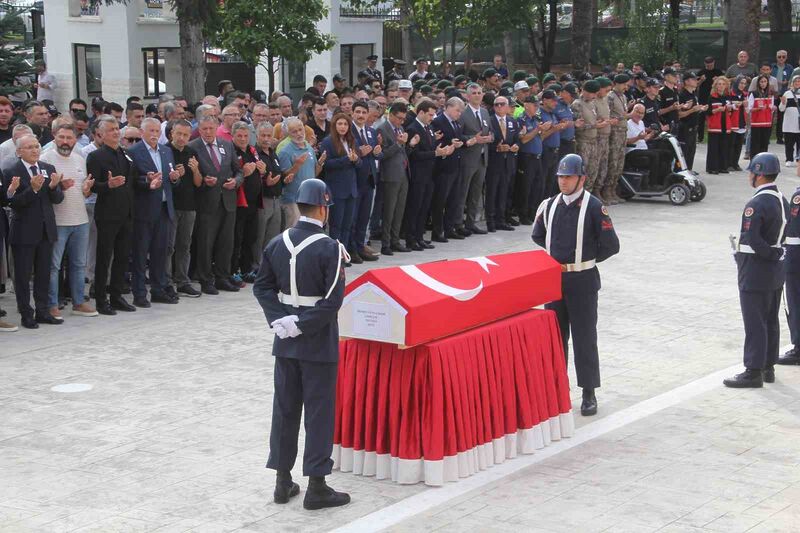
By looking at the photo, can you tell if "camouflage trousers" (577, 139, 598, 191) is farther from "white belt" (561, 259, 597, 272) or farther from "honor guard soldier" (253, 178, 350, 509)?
"honor guard soldier" (253, 178, 350, 509)

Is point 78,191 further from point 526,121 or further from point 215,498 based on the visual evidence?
point 526,121

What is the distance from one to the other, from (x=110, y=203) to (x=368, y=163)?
403 cm

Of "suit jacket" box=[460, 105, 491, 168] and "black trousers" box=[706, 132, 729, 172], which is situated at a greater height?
"suit jacket" box=[460, 105, 491, 168]

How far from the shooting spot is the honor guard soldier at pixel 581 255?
9.77m

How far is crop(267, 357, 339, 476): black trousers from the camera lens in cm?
767

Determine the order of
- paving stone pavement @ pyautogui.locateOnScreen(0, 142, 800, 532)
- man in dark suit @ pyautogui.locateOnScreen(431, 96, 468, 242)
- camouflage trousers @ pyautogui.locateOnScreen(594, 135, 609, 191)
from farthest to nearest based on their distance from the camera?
camouflage trousers @ pyautogui.locateOnScreen(594, 135, 609, 191), man in dark suit @ pyautogui.locateOnScreen(431, 96, 468, 242), paving stone pavement @ pyautogui.locateOnScreen(0, 142, 800, 532)

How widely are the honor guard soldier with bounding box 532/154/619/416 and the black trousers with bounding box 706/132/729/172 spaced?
16.2 meters

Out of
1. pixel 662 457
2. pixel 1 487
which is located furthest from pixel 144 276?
pixel 662 457

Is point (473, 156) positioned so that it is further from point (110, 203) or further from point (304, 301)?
point (304, 301)

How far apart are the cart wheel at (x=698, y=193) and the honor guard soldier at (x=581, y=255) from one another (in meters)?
12.1

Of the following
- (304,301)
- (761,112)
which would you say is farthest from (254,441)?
(761,112)

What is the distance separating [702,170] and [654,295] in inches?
487

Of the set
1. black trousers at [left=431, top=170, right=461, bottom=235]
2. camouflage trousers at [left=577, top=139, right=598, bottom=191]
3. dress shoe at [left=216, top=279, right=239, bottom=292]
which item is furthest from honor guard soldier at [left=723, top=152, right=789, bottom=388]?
camouflage trousers at [left=577, top=139, right=598, bottom=191]

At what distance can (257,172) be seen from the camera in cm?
1434
